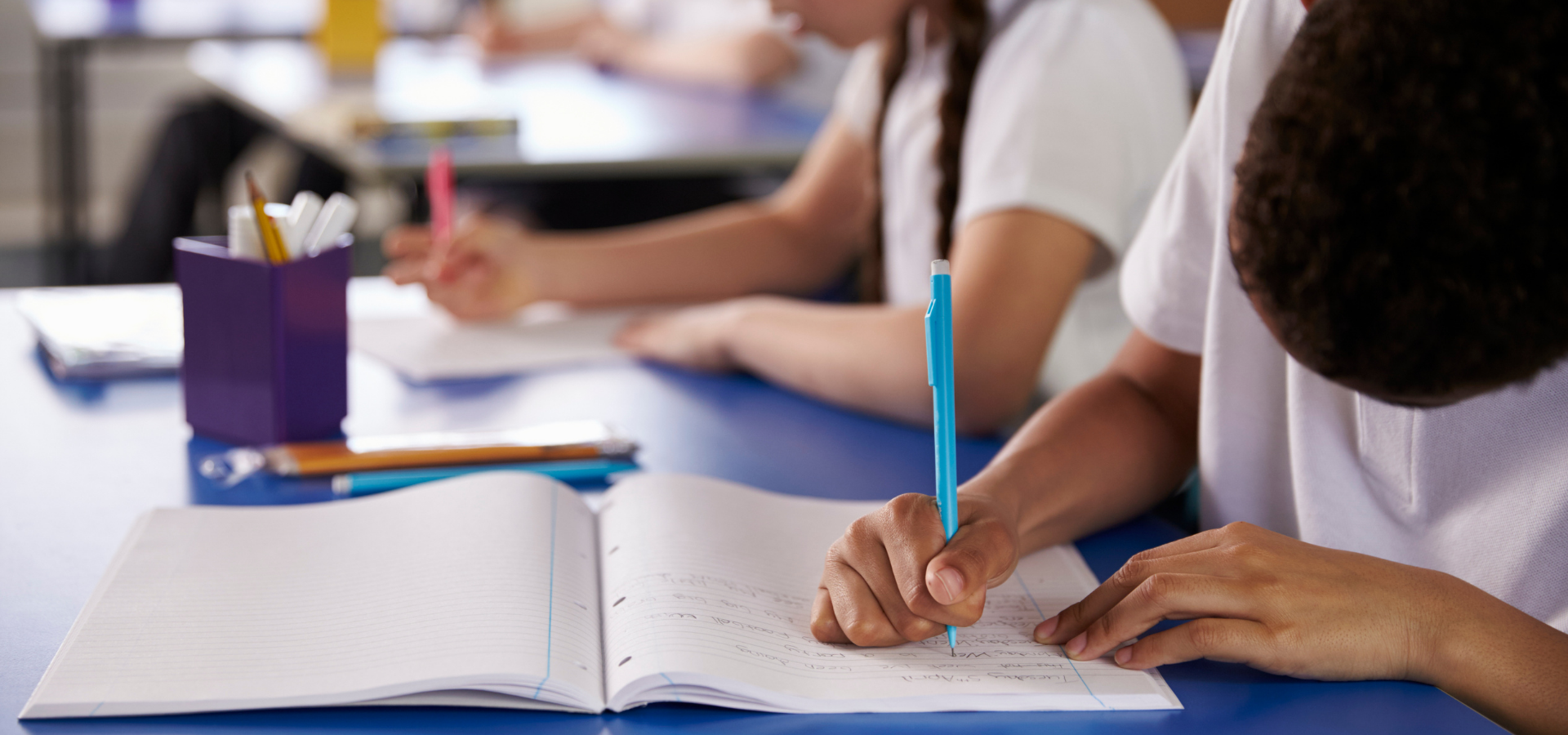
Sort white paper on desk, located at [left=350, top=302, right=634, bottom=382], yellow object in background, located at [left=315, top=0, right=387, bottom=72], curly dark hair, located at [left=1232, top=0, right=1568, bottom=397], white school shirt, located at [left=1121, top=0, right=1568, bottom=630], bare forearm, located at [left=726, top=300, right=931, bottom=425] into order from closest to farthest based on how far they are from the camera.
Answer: curly dark hair, located at [left=1232, top=0, right=1568, bottom=397] < white school shirt, located at [left=1121, top=0, right=1568, bottom=630] < bare forearm, located at [left=726, top=300, right=931, bottom=425] < white paper on desk, located at [left=350, top=302, right=634, bottom=382] < yellow object in background, located at [left=315, top=0, right=387, bottom=72]

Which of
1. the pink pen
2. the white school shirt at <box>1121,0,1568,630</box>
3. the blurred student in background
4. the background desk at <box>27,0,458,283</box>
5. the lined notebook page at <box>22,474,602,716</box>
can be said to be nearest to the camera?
the lined notebook page at <box>22,474,602,716</box>

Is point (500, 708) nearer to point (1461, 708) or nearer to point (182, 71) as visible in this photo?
point (1461, 708)

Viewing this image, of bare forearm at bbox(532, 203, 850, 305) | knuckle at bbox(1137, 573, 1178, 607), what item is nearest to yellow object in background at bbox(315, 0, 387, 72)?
bare forearm at bbox(532, 203, 850, 305)

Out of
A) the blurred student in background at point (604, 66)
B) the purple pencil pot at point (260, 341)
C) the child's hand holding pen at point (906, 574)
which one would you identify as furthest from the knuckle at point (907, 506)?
the blurred student in background at point (604, 66)

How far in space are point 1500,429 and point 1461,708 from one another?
0.18 m

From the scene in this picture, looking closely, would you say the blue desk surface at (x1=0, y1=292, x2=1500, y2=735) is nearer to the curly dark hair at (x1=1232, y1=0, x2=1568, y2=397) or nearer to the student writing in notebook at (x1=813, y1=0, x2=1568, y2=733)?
the student writing in notebook at (x1=813, y1=0, x2=1568, y2=733)

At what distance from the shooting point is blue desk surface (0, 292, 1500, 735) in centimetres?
51

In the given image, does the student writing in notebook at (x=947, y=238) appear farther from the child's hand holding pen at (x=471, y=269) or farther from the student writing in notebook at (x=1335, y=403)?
the student writing in notebook at (x=1335, y=403)

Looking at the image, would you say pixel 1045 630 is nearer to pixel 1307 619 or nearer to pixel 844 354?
pixel 1307 619

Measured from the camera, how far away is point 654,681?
51cm

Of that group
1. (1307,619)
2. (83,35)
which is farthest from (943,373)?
(83,35)

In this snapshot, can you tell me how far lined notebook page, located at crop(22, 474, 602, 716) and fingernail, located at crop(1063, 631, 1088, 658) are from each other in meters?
0.21

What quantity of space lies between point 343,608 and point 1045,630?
1.08 feet

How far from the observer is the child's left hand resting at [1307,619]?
1.77ft
